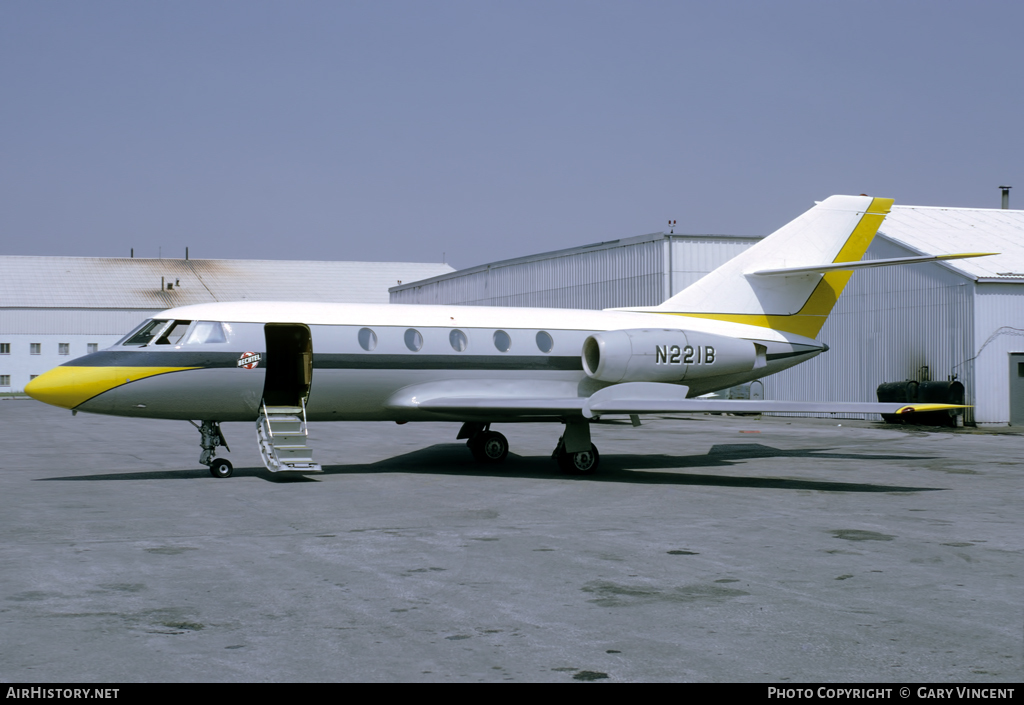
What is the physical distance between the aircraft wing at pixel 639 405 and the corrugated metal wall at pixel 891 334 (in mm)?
15548

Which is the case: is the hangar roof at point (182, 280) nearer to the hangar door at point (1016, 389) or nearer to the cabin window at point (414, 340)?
the hangar door at point (1016, 389)

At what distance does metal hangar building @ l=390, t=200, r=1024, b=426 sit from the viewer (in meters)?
29.4

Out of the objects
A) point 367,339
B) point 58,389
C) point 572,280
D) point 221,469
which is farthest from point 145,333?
point 572,280

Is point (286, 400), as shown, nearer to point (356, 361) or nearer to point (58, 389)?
point (356, 361)

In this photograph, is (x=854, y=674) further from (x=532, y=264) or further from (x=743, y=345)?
(x=532, y=264)

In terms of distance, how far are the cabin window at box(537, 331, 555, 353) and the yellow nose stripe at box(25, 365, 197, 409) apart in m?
6.60

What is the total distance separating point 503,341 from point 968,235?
74.6ft

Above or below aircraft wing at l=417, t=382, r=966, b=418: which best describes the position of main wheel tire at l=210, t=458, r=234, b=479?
below

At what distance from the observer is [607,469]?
17516 mm

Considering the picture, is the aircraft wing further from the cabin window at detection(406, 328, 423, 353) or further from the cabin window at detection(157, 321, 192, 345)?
the cabin window at detection(157, 321, 192, 345)

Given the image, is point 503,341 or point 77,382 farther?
point 503,341

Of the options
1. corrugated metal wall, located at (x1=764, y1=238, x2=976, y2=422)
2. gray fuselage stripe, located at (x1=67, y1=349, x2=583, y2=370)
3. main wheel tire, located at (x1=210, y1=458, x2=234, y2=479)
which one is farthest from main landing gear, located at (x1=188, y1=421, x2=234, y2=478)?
corrugated metal wall, located at (x1=764, y1=238, x2=976, y2=422)

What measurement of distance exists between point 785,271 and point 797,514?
8606mm

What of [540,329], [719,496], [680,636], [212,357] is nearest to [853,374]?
[540,329]
